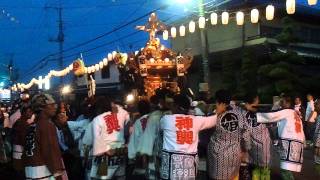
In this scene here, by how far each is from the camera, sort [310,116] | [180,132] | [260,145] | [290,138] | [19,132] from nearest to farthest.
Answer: [180,132]
[290,138]
[260,145]
[19,132]
[310,116]

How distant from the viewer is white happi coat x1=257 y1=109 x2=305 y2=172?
24.8 ft

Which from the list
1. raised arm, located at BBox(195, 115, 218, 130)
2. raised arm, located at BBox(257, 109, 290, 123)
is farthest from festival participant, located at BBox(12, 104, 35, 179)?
raised arm, located at BBox(257, 109, 290, 123)

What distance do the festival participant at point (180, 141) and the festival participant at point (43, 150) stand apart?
5.35ft

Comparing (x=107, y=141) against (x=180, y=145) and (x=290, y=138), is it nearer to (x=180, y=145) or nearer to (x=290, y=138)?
(x=180, y=145)

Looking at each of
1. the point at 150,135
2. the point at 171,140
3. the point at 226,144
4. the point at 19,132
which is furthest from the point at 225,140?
the point at 19,132

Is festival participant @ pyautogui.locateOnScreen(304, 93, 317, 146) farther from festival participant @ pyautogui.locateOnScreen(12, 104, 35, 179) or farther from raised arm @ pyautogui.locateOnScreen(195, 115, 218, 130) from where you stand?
festival participant @ pyautogui.locateOnScreen(12, 104, 35, 179)

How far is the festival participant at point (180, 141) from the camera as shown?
6.68 meters

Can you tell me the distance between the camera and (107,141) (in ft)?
25.7

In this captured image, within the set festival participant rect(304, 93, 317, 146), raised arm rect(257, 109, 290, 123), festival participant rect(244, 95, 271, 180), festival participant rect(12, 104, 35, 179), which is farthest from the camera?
festival participant rect(304, 93, 317, 146)

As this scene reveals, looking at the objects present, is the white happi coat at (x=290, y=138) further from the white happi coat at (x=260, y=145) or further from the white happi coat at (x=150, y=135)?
the white happi coat at (x=150, y=135)

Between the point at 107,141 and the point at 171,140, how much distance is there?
159 centimetres

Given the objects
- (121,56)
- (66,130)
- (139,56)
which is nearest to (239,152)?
(66,130)

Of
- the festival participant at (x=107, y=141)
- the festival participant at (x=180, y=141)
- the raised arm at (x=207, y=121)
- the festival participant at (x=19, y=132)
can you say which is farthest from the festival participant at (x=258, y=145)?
the festival participant at (x=19, y=132)

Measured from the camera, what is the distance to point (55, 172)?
20.5ft
